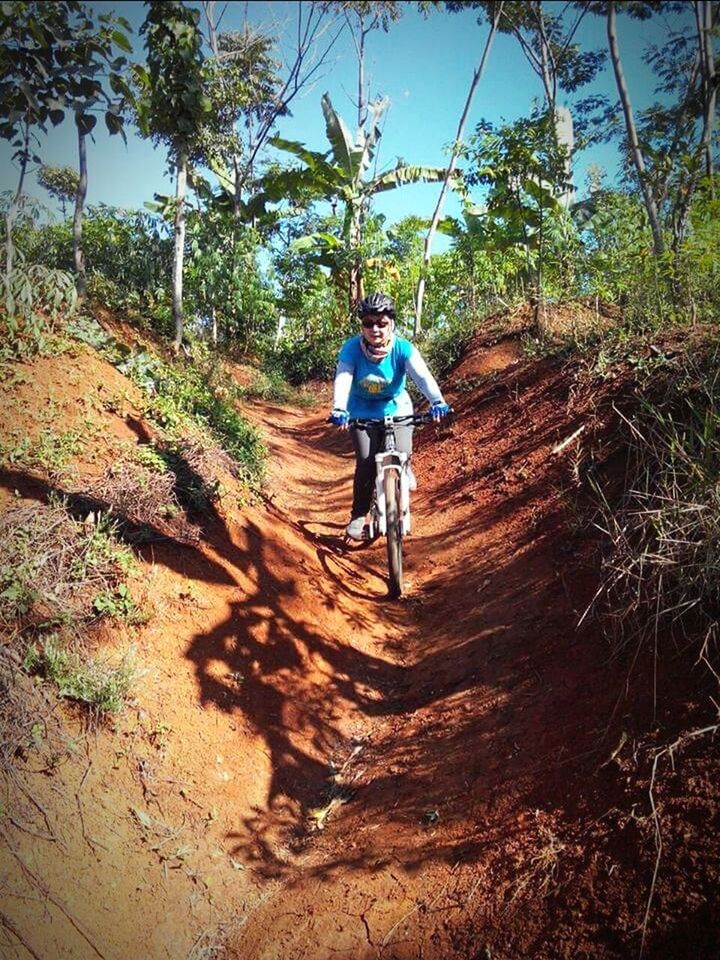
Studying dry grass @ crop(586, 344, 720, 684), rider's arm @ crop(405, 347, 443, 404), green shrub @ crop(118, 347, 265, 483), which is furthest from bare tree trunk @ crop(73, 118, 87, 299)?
dry grass @ crop(586, 344, 720, 684)

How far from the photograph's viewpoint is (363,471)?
532 centimetres

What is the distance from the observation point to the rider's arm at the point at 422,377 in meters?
4.91

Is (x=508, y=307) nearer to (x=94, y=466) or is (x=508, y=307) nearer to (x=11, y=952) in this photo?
(x=94, y=466)

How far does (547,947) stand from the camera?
193 centimetres

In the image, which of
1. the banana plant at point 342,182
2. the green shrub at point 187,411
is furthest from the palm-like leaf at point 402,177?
the green shrub at point 187,411

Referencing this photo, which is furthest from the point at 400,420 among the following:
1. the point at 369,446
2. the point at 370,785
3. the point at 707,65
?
the point at 707,65

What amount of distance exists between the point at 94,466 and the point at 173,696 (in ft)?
Result: 6.60

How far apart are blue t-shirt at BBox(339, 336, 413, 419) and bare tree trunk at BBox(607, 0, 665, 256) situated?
23.0 feet

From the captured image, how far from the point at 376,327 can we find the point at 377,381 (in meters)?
0.53

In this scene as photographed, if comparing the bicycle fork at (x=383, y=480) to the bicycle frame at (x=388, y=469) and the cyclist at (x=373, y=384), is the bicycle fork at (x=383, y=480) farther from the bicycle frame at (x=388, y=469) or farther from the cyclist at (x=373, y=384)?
the cyclist at (x=373, y=384)

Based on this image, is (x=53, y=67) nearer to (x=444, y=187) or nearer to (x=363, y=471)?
(x=363, y=471)

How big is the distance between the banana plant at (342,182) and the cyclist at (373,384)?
991 centimetres

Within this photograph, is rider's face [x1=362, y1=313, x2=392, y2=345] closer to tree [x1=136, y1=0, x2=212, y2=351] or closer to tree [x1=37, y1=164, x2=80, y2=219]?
tree [x1=37, y1=164, x2=80, y2=219]

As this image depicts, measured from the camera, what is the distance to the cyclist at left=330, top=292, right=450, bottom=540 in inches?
190
